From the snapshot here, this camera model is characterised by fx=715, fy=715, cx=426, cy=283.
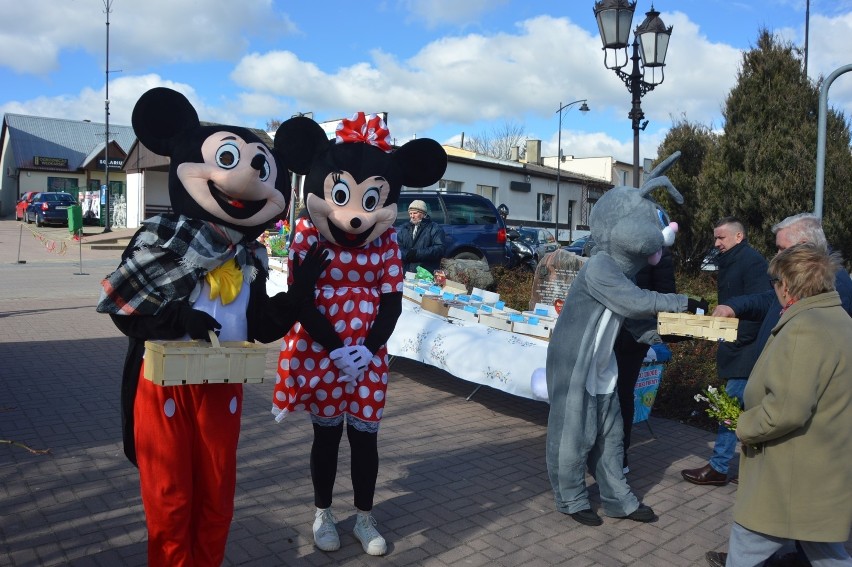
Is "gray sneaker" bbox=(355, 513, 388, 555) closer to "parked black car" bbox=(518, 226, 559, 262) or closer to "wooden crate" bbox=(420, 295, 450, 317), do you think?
"wooden crate" bbox=(420, 295, 450, 317)

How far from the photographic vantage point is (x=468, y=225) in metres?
13.1

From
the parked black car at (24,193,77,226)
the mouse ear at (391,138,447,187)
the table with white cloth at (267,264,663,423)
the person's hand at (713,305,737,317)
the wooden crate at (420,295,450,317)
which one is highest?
the parked black car at (24,193,77,226)

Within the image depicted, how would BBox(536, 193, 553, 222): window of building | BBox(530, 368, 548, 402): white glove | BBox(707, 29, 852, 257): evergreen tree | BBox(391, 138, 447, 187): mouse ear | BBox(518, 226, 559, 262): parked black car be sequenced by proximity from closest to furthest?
BBox(391, 138, 447, 187): mouse ear
BBox(530, 368, 548, 402): white glove
BBox(707, 29, 852, 257): evergreen tree
BBox(518, 226, 559, 262): parked black car
BBox(536, 193, 553, 222): window of building

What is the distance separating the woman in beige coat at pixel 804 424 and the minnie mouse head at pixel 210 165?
7.15ft

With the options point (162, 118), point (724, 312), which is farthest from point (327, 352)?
point (724, 312)

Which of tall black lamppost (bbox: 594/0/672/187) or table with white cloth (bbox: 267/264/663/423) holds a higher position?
tall black lamppost (bbox: 594/0/672/187)

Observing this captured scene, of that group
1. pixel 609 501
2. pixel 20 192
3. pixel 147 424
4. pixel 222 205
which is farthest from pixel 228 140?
pixel 20 192

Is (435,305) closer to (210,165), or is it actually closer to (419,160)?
(419,160)

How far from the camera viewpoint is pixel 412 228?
7.87 m

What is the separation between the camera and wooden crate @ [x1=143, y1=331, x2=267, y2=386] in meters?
2.50

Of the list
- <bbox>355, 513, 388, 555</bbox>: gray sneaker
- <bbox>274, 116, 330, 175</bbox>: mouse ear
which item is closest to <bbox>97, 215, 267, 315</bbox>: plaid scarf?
<bbox>274, 116, 330, 175</bbox>: mouse ear

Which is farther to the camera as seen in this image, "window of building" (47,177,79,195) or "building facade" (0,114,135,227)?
"window of building" (47,177,79,195)

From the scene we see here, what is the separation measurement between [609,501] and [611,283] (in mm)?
1332

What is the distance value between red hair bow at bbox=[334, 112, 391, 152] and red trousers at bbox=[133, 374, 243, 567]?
150 centimetres
